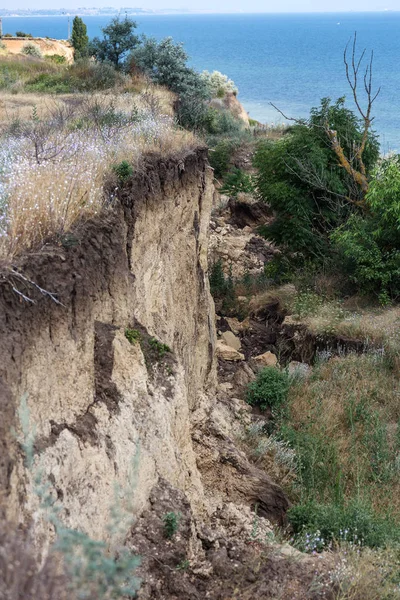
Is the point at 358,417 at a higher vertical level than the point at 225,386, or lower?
higher

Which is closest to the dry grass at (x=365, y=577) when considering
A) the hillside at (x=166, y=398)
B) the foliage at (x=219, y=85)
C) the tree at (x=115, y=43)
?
the hillside at (x=166, y=398)

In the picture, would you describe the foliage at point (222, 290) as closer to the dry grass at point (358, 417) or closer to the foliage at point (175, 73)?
the dry grass at point (358, 417)

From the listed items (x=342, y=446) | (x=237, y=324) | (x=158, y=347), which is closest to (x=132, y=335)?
(x=158, y=347)

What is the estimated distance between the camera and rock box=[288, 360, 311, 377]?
→ 11.5 meters

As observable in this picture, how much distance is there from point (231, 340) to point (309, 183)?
4.77m

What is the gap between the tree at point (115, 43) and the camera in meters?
25.4

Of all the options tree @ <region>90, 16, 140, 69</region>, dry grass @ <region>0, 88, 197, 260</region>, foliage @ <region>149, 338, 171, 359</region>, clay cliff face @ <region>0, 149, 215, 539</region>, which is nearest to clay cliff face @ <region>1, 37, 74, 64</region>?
tree @ <region>90, 16, 140, 69</region>

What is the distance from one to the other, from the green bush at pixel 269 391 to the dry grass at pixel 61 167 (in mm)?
3776

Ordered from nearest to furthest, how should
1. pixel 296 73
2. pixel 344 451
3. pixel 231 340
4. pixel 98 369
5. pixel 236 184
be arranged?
pixel 98 369 < pixel 344 451 < pixel 231 340 < pixel 236 184 < pixel 296 73

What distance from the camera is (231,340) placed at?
13414 millimetres

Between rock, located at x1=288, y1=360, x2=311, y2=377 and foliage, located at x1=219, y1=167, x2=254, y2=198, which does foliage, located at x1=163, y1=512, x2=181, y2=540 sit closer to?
rock, located at x1=288, y1=360, x2=311, y2=377

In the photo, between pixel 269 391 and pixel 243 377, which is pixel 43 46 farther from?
pixel 269 391

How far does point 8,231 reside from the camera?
17.4 ft

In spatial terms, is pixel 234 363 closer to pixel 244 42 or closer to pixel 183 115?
pixel 183 115
